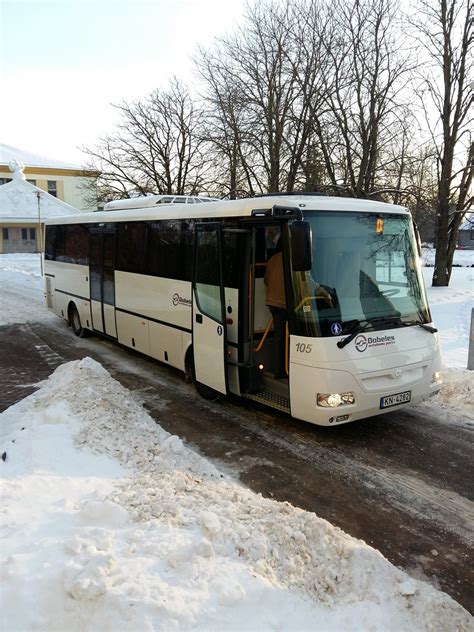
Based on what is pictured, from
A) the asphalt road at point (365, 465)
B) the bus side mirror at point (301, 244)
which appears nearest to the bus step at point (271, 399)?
the asphalt road at point (365, 465)

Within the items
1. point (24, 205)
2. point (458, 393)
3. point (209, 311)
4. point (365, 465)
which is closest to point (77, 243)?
point (209, 311)

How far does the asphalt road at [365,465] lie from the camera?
429cm

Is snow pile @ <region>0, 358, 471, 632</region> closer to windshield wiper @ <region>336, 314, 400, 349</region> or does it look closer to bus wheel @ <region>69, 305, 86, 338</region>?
windshield wiper @ <region>336, 314, 400, 349</region>

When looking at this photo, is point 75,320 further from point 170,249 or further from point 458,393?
point 458,393

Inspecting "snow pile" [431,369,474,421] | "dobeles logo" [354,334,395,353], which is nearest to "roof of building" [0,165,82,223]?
"snow pile" [431,369,474,421]

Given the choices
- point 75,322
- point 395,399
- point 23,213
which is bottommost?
point 395,399

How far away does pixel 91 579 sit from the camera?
2.97 m

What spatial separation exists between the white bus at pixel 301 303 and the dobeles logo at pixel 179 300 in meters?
0.02

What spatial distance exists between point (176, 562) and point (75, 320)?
1068cm

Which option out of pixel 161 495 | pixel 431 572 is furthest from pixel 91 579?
pixel 431 572

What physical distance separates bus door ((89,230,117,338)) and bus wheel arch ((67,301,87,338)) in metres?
1.06

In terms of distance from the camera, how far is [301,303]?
607cm

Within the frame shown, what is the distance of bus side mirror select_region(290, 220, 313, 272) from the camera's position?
223 inches

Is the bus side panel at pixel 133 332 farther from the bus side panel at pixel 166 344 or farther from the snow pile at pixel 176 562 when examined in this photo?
the snow pile at pixel 176 562
